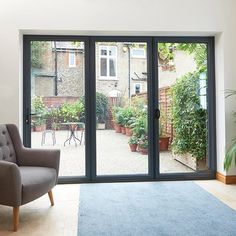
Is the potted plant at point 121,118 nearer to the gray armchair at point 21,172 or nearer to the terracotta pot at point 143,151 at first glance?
the terracotta pot at point 143,151

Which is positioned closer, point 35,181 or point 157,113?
point 35,181

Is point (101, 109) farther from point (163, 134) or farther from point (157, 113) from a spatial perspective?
point (163, 134)

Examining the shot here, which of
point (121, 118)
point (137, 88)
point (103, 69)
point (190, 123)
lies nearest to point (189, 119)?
point (190, 123)

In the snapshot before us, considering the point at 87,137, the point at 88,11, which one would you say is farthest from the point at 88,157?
→ the point at 88,11

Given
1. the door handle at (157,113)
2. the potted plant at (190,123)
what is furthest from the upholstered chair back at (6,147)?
the potted plant at (190,123)

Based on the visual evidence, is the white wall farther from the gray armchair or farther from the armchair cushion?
the armchair cushion

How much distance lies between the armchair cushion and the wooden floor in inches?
9.3

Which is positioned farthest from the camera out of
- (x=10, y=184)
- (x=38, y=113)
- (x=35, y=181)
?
(x=38, y=113)

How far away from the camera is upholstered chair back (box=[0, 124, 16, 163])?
9.77ft

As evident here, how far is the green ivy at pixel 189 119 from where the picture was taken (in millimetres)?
4223

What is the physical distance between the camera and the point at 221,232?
2342 mm

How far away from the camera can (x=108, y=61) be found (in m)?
4.11

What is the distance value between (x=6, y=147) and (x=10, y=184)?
79 cm

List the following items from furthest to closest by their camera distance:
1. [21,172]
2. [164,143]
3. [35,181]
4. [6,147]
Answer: [164,143]
[6,147]
[21,172]
[35,181]
